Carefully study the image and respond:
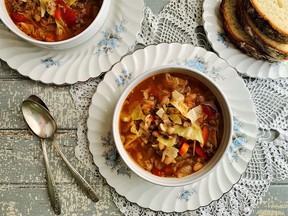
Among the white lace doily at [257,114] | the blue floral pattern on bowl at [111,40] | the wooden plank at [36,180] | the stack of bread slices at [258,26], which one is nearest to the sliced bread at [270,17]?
the stack of bread slices at [258,26]

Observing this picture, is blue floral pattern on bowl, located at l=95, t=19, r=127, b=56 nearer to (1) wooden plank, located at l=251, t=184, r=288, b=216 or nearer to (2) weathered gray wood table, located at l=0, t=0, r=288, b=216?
(2) weathered gray wood table, located at l=0, t=0, r=288, b=216

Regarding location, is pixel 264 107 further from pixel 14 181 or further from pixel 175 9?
pixel 14 181

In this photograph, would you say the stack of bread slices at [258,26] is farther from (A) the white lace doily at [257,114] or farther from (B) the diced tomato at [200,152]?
(B) the diced tomato at [200,152]

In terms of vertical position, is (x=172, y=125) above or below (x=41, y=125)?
above

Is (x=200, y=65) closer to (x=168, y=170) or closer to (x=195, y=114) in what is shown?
(x=195, y=114)

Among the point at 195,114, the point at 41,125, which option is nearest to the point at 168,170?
the point at 195,114

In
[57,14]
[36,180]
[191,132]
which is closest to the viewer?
[191,132]
